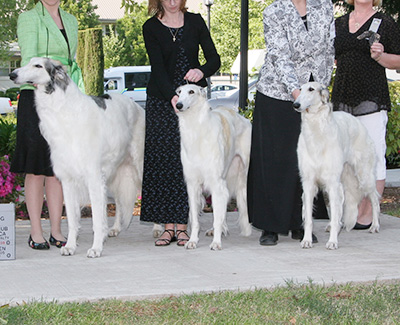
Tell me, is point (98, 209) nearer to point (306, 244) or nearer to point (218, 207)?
point (218, 207)

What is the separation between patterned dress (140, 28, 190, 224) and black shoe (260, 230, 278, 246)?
0.80 metres

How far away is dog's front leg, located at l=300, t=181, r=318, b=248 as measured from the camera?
632 cm

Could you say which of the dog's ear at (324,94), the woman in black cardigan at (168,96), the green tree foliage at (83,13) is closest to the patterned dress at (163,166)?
the woman in black cardigan at (168,96)

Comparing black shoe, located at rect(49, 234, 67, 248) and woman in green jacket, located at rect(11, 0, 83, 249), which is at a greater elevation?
woman in green jacket, located at rect(11, 0, 83, 249)

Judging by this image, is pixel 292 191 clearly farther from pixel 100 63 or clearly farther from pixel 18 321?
pixel 100 63

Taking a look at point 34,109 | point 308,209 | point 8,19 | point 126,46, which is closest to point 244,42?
point 308,209

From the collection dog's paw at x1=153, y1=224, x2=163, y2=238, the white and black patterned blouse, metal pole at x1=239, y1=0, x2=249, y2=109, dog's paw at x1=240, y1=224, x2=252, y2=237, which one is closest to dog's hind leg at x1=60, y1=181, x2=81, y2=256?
dog's paw at x1=153, y1=224, x2=163, y2=238

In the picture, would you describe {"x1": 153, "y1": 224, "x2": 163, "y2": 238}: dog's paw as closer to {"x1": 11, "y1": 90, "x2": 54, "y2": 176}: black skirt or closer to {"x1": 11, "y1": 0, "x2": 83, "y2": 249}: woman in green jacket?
{"x1": 11, "y1": 0, "x2": 83, "y2": 249}: woman in green jacket

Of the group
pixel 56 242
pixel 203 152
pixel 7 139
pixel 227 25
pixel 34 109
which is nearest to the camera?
pixel 34 109

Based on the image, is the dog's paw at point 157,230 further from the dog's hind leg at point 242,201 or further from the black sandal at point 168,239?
the dog's hind leg at point 242,201

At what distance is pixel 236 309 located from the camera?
4.27 m

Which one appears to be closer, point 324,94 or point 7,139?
point 324,94

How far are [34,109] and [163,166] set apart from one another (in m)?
1.39

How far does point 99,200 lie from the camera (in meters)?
6.07
